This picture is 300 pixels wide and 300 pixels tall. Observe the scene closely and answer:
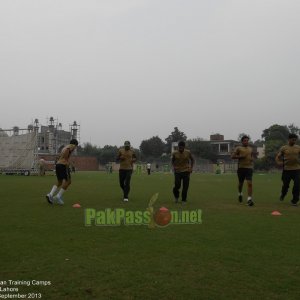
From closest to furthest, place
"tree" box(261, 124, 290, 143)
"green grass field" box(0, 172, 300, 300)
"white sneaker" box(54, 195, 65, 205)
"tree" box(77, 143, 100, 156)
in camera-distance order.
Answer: "green grass field" box(0, 172, 300, 300) → "white sneaker" box(54, 195, 65, 205) → "tree" box(261, 124, 290, 143) → "tree" box(77, 143, 100, 156)

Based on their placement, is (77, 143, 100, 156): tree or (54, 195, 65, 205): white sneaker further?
(77, 143, 100, 156): tree

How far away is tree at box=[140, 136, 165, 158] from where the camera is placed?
138 metres

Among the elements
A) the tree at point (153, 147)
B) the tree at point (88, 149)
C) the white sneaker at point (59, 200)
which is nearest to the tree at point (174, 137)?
the tree at point (153, 147)

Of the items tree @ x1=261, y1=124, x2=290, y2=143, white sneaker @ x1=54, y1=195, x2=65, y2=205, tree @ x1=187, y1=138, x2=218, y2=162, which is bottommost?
white sneaker @ x1=54, y1=195, x2=65, y2=205

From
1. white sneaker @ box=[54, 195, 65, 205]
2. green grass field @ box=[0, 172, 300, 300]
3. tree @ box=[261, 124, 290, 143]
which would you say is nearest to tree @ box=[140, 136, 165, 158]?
tree @ box=[261, 124, 290, 143]

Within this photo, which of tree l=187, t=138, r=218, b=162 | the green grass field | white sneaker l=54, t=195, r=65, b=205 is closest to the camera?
the green grass field

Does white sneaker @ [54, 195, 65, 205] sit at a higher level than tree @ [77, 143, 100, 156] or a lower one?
lower

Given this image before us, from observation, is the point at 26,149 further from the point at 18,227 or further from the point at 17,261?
the point at 17,261

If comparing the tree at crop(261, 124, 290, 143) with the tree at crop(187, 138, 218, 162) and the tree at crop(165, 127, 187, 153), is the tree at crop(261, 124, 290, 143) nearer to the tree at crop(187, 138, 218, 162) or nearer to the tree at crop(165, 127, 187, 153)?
the tree at crop(187, 138, 218, 162)

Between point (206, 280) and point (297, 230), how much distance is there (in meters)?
3.58

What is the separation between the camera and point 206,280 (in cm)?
465

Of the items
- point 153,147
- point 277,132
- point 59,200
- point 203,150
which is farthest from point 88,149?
point 59,200

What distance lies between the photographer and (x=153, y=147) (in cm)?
13825

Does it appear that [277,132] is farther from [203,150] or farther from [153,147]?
[153,147]
